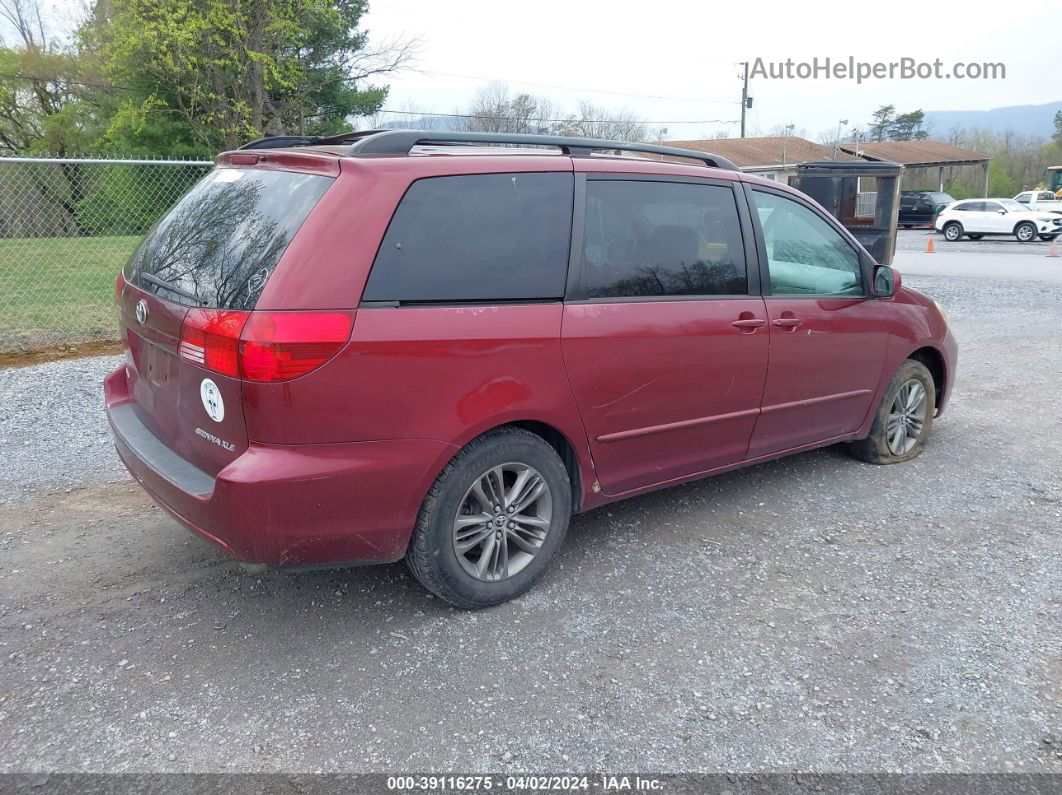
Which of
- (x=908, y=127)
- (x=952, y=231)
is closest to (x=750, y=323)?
(x=952, y=231)

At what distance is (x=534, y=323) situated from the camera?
10.3ft

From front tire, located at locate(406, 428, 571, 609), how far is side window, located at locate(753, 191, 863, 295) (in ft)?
5.45

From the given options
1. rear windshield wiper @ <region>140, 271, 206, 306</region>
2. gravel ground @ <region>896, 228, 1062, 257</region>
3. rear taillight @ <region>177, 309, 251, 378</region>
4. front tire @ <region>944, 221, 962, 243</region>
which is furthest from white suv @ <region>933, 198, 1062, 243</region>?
rear taillight @ <region>177, 309, 251, 378</region>

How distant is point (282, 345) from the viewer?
2609 millimetres

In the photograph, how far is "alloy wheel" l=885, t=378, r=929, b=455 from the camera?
4.97m

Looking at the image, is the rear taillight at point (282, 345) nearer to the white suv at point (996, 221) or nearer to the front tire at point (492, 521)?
the front tire at point (492, 521)

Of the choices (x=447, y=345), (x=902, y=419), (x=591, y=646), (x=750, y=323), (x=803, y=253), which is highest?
(x=803, y=253)

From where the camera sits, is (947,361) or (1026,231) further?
(1026,231)

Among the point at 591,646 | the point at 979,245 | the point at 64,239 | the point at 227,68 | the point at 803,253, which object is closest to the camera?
the point at 591,646

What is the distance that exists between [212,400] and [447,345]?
84 centimetres

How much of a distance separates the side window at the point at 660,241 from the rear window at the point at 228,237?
45.9 inches

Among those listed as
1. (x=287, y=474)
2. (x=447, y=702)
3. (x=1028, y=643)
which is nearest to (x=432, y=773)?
(x=447, y=702)

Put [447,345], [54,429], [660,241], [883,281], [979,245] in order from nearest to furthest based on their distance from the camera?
[447,345] → [660,241] → [883,281] → [54,429] → [979,245]

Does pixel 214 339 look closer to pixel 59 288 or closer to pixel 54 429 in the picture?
pixel 54 429
